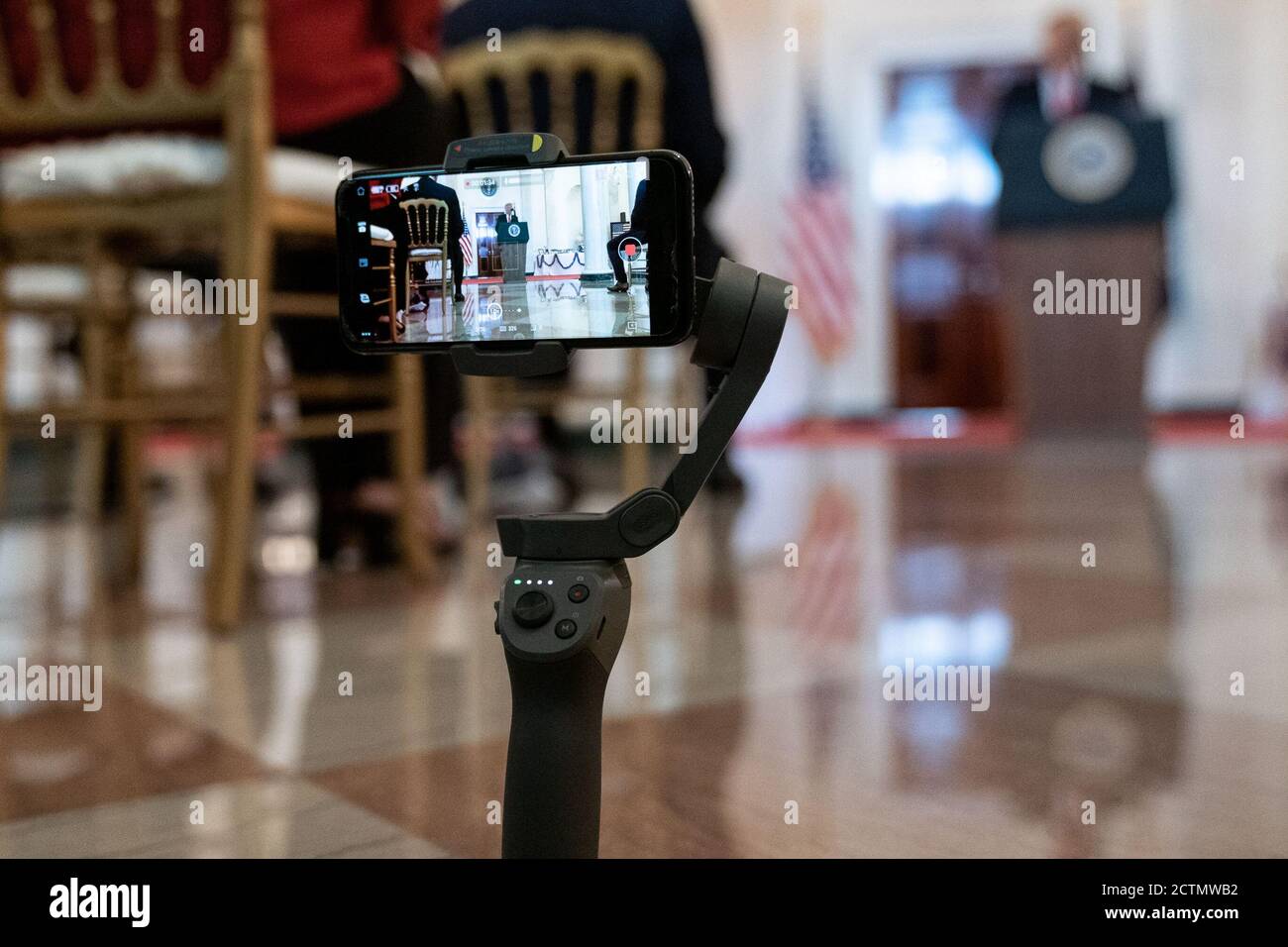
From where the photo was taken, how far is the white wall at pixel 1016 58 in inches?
252

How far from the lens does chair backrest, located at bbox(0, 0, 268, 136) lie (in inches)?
57.0

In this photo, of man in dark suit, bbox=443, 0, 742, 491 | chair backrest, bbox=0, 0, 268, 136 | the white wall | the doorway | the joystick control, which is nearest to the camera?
the joystick control

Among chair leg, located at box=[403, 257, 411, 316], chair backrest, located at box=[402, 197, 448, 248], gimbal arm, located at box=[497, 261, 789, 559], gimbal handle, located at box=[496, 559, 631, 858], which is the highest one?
chair backrest, located at box=[402, 197, 448, 248]

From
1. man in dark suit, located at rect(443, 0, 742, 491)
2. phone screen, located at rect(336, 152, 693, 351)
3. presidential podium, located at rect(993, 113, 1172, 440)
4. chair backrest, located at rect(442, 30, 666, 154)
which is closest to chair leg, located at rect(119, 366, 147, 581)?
chair backrest, located at rect(442, 30, 666, 154)

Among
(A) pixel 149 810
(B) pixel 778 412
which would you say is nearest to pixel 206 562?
(A) pixel 149 810

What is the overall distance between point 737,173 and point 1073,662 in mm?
5777

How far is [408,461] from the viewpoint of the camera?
1810 millimetres

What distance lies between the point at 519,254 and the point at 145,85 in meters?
1.20

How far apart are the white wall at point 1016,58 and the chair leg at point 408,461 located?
4.62m

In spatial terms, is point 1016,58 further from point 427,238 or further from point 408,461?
point 427,238

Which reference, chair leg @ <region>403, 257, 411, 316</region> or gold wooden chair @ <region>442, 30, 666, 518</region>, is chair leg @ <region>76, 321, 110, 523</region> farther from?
chair leg @ <region>403, 257, 411, 316</region>

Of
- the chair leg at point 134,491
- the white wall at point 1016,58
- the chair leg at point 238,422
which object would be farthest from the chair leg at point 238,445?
the white wall at point 1016,58

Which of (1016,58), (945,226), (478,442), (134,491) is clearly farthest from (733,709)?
(1016,58)

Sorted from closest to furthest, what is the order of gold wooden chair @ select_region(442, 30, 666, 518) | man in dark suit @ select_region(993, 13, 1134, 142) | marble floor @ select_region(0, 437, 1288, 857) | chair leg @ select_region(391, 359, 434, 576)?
marble floor @ select_region(0, 437, 1288, 857), chair leg @ select_region(391, 359, 434, 576), gold wooden chair @ select_region(442, 30, 666, 518), man in dark suit @ select_region(993, 13, 1134, 142)
